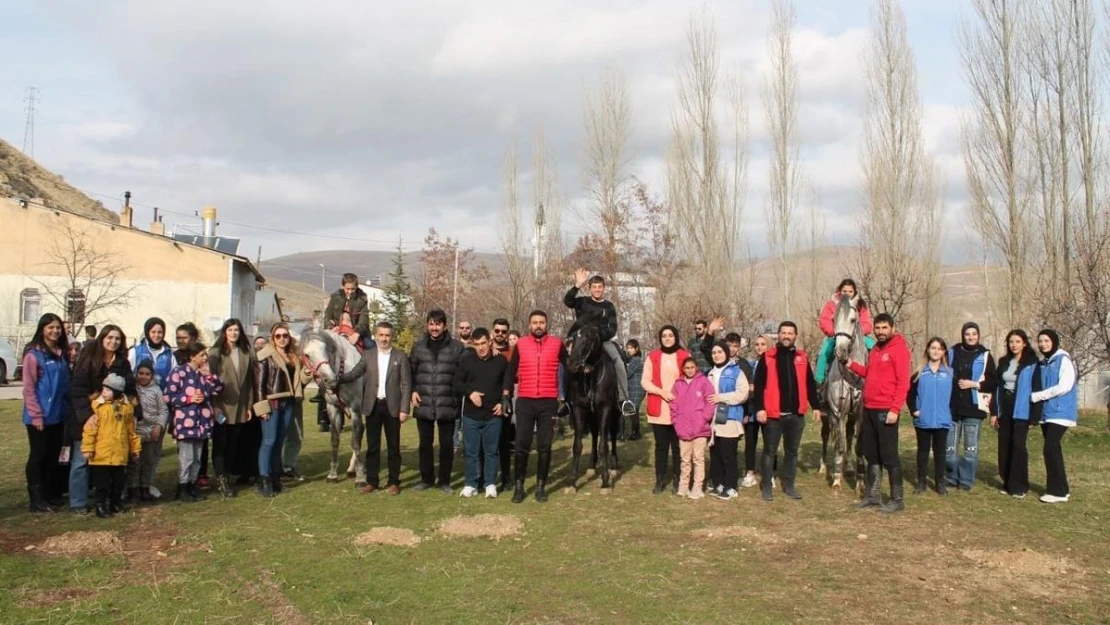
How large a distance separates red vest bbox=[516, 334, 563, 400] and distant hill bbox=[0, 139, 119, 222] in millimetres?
43381

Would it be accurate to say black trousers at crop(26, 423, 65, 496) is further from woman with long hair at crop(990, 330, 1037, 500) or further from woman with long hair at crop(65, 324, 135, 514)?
woman with long hair at crop(990, 330, 1037, 500)

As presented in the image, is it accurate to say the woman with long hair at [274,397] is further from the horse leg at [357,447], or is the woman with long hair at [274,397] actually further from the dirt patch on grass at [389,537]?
the dirt patch on grass at [389,537]

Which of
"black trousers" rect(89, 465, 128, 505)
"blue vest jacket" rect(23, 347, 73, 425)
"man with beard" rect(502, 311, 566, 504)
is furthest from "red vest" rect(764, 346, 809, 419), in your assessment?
"blue vest jacket" rect(23, 347, 73, 425)

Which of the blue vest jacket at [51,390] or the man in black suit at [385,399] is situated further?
the man in black suit at [385,399]

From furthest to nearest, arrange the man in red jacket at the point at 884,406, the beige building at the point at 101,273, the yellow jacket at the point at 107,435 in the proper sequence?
the beige building at the point at 101,273
the man in red jacket at the point at 884,406
the yellow jacket at the point at 107,435

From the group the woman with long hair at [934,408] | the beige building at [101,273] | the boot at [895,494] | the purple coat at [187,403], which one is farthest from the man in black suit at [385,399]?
the beige building at [101,273]

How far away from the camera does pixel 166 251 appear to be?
111ft

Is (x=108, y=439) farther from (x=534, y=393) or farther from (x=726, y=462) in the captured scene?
(x=726, y=462)

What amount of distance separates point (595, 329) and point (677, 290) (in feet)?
55.5

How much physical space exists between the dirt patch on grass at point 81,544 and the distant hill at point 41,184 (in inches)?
1710

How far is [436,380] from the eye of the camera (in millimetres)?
9141

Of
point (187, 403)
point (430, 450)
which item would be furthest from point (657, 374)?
point (187, 403)

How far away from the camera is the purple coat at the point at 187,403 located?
8.38 metres

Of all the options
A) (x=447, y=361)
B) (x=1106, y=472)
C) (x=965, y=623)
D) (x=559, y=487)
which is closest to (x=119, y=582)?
(x=447, y=361)
